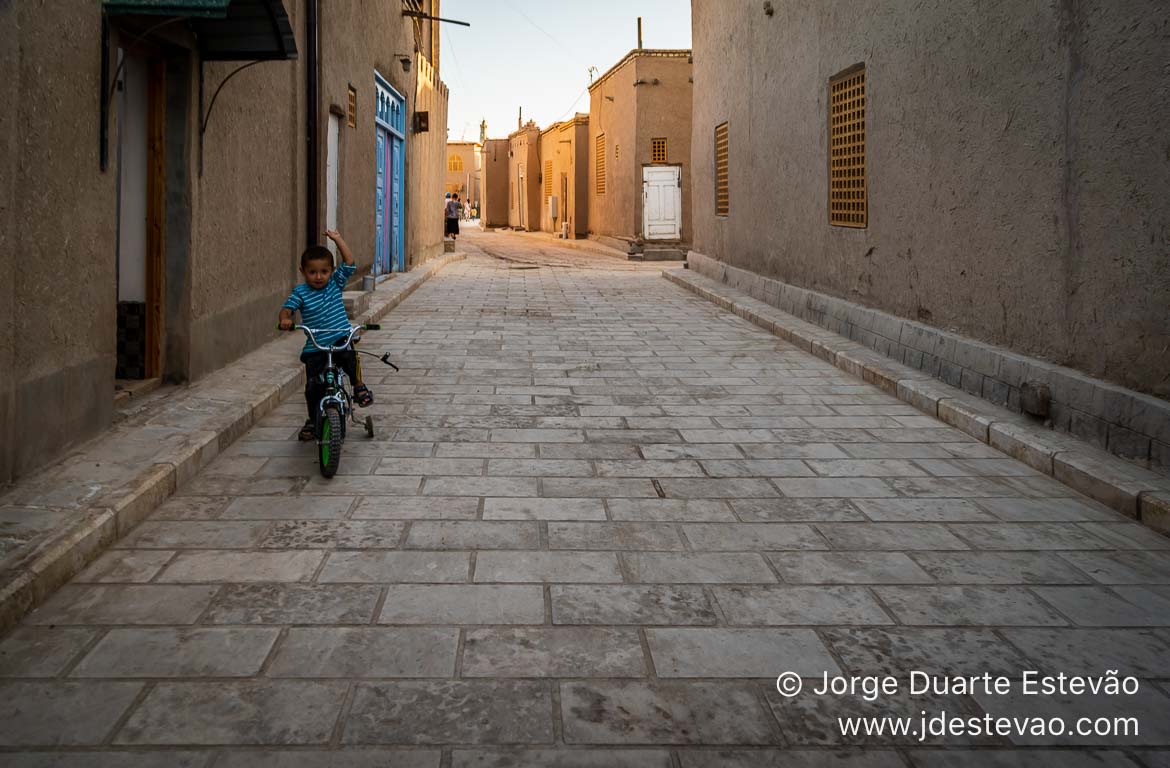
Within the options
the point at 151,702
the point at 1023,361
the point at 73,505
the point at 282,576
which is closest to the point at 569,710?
the point at 151,702

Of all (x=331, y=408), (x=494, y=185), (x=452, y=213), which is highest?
(x=494, y=185)

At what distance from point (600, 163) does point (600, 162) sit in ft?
0.11

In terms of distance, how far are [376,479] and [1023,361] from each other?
4363mm

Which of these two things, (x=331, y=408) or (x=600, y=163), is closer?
(x=331, y=408)

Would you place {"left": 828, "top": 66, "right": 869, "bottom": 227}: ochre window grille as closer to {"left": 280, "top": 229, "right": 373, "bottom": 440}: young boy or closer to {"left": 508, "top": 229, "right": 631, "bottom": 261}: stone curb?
{"left": 280, "top": 229, "right": 373, "bottom": 440}: young boy

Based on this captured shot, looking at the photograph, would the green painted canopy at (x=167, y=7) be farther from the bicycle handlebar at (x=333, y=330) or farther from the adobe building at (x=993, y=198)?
the adobe building at (x=993, y=198)

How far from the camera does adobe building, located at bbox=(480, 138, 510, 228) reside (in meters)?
58.8

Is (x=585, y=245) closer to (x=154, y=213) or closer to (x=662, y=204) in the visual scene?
(x=662, y=204)

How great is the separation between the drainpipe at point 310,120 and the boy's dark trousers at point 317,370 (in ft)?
17.8

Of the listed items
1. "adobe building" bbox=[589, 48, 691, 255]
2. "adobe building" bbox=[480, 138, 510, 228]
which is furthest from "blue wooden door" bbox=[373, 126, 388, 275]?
"adobe building" bbox=[480, 138, 510, 228]

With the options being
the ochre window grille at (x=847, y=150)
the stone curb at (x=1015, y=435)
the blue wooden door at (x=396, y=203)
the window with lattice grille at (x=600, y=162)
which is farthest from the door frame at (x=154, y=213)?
the window with lattice grille at (x=600, y=162)

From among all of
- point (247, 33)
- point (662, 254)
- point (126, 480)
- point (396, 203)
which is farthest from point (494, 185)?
point (126, 480)

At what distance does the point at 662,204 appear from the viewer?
28703 mm

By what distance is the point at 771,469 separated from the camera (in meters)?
6.03
